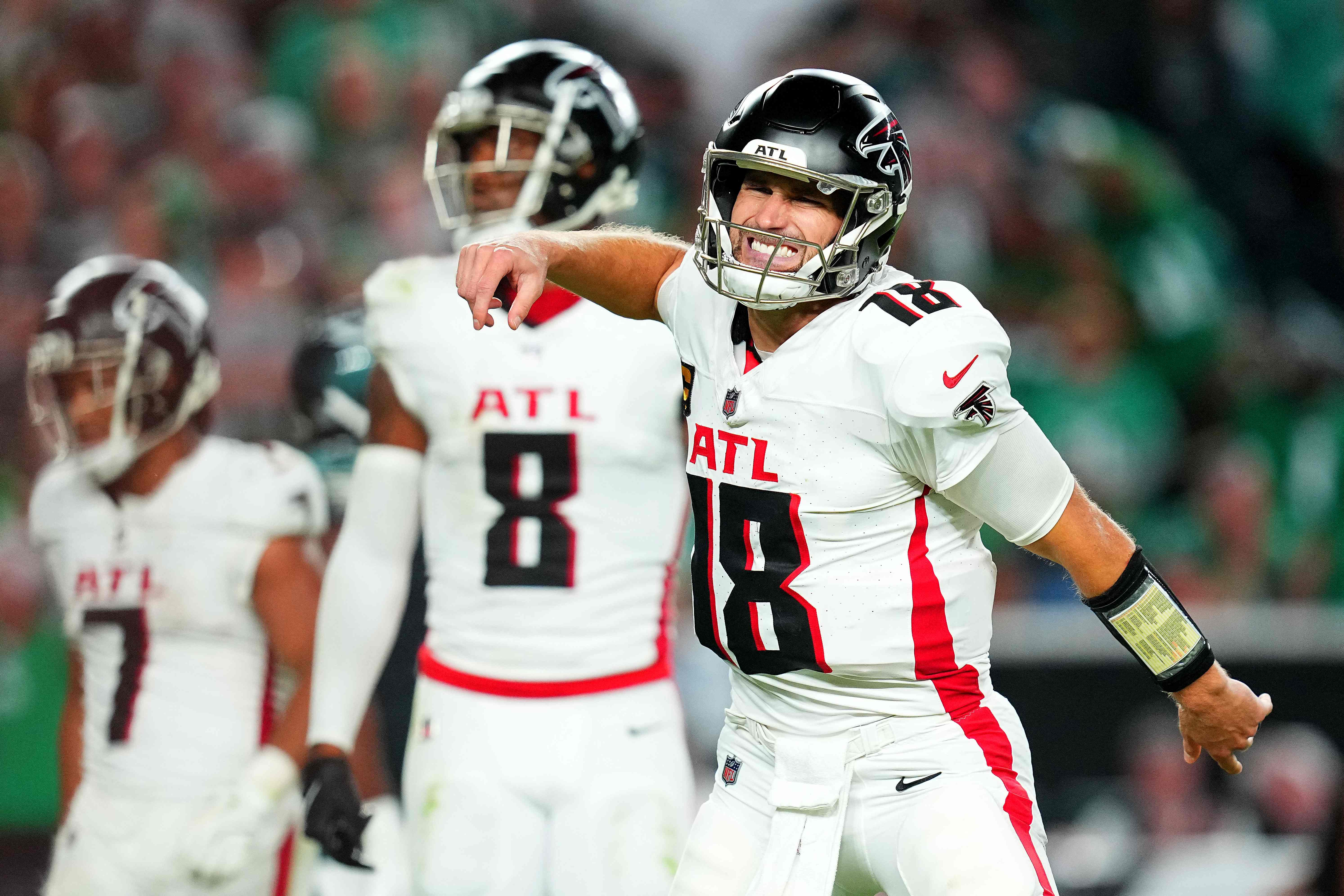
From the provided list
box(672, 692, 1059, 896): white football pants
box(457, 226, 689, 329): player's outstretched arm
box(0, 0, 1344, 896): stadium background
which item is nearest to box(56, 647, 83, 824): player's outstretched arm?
box(0, 0, 1344, 896): stadium background

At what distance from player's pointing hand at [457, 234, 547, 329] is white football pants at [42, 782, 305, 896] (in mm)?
1798

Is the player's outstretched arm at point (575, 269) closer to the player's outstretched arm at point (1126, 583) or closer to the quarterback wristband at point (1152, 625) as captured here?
the player's outstretched arm at point (1126, 583)

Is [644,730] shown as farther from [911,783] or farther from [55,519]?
[55,519]

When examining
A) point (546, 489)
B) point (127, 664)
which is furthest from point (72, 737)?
point (546, 489)

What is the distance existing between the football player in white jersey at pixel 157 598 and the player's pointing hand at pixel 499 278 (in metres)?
1.56

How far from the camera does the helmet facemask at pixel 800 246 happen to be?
2531 mm

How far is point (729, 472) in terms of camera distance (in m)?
2.62

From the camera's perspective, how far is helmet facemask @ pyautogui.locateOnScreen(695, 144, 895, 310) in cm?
253

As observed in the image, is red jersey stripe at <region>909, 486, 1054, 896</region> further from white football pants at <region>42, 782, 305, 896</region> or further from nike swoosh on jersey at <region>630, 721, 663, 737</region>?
white football pants at <region>42, 782, 305, 896</region>

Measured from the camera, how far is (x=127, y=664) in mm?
3785

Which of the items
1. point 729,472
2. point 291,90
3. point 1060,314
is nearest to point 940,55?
point 1060,314

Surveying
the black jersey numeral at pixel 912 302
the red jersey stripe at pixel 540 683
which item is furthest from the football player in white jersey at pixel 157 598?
the black jersey numeral at pixel 912 302

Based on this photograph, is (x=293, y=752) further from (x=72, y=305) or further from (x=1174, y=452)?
(x=1174, y=452)

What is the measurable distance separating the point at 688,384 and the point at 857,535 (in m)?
0.43
